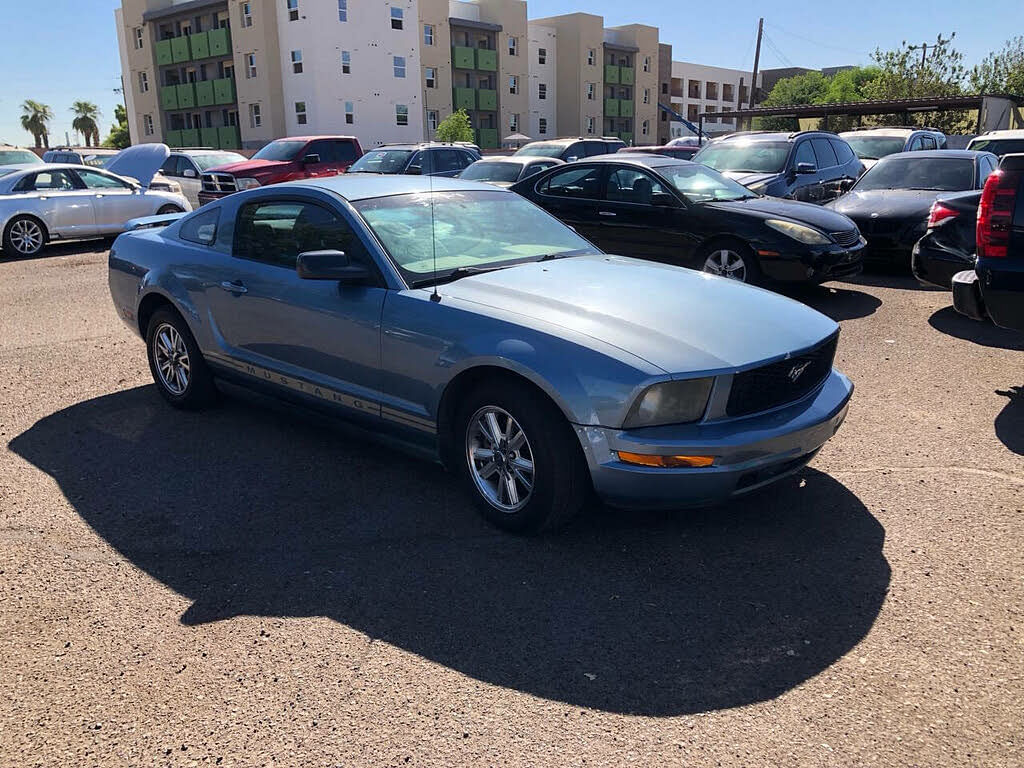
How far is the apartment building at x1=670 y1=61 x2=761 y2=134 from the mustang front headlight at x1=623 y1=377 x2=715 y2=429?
83.2 metres

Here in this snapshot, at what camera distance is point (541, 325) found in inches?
149

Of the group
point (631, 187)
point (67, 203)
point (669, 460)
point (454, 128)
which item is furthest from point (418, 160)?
point (454, 128)

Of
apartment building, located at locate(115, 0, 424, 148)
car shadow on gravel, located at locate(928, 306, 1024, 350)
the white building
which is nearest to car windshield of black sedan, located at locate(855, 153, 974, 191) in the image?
car shadow on gravel, located at locate(928, 306, 1024, 350)

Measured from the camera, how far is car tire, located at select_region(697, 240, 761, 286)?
892cm

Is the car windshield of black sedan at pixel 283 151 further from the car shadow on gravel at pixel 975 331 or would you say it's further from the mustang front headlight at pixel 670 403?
the mustang front headlight at pixel 670 403

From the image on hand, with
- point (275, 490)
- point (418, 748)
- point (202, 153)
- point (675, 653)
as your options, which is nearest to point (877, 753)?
point (675, 653)

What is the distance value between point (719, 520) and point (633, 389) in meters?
1.07

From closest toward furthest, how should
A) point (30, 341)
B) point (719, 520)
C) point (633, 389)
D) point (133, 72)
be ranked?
point (633, 389) < point (719, 520) < point (30, 341) < point (133, 72)

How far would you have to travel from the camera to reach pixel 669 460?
350 centimetres

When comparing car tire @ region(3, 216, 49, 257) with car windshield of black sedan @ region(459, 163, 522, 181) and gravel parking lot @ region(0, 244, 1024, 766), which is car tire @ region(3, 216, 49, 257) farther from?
gravel parking lot @ region(0, 244, 1024, 766)

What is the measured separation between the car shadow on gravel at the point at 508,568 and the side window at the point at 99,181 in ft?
38.7

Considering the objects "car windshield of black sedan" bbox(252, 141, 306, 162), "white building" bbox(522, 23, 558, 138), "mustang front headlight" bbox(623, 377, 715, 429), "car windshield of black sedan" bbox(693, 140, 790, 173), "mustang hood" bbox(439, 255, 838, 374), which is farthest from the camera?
"white building" bbox(522, 23, 558, 138)

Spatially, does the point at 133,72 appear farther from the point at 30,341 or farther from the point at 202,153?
the point at 30,341

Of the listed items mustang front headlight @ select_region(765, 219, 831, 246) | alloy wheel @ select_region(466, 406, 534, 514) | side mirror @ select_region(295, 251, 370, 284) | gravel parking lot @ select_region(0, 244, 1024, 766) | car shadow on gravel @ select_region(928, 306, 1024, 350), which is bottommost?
gravel parking lot @ select_region(0, 244, 1024, 766)
